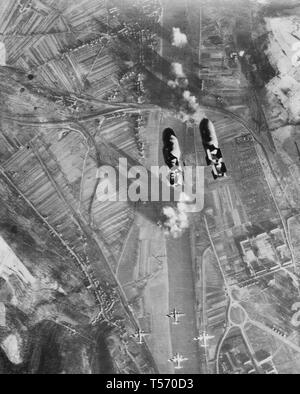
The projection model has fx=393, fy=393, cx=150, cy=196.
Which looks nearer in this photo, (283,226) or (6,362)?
(6,362)

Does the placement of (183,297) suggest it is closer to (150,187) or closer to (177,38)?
(150,187)

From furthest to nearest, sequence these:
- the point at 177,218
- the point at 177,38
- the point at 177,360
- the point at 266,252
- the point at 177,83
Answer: the point at 177,38 < the point at 177,83 < the point at 266,252 < the point at 177,218 < the point at 177,360

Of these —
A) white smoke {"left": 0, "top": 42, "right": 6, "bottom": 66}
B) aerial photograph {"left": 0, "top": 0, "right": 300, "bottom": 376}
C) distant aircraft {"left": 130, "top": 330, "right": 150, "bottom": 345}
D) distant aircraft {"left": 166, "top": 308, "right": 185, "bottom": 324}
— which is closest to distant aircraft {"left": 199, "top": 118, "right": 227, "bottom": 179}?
aerial photograph {"left": 0, "top": 0, "right": 300, "bottom": 376}

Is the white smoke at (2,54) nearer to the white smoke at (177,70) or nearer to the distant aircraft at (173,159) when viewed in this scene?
the white smoke at (177,70)

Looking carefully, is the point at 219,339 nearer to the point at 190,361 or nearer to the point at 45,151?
the point at 190,361

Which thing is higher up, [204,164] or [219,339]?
[204,164]

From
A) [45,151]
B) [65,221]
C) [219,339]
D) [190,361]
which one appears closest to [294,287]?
[219,339]

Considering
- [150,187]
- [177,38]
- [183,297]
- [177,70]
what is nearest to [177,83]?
[177,70]
